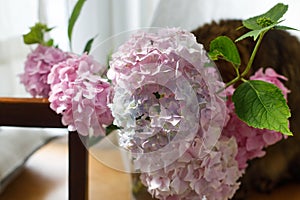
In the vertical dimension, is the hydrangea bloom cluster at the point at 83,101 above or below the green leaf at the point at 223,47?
below

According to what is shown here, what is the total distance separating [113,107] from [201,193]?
17 centimetres

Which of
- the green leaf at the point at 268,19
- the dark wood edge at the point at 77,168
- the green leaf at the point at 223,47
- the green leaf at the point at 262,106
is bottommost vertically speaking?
the dark wood edge at the point at 77,168

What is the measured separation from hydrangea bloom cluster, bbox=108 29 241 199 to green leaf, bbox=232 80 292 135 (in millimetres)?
26

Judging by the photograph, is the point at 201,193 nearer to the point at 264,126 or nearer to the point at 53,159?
the point at 264,126

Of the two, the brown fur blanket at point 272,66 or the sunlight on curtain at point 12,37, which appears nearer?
the brown fur blanket at point 272,66

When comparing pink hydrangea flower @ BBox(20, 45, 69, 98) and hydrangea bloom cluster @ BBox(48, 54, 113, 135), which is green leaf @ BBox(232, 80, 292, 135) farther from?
pink hydrangea flower @ BBox(20, 45, 69, 98)

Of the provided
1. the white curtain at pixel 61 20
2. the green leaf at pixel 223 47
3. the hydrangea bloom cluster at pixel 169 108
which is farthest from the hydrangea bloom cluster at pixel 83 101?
the white curtain at pixel 61 20

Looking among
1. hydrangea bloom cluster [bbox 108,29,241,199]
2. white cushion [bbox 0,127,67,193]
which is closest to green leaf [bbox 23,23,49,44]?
white cushion [bbox 0,127,67,193]

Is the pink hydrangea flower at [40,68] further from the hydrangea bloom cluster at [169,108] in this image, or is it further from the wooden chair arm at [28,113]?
the hydrangea bloom cluster at [169,108]

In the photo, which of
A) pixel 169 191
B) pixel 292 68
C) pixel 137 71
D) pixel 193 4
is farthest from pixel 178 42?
pixel 193 4

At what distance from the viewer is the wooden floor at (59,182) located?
2.92ft

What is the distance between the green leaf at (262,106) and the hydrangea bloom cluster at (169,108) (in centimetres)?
3

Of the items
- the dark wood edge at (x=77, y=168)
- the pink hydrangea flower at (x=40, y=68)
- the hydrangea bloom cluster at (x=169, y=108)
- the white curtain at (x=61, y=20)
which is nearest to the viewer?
the hydrangea bloom cluster at (x=169, y=108)

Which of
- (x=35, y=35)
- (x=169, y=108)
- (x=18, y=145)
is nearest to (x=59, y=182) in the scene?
(x=18, y=145)
